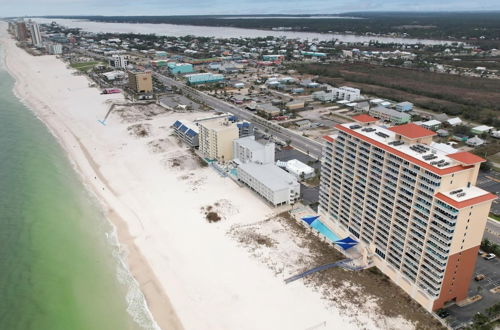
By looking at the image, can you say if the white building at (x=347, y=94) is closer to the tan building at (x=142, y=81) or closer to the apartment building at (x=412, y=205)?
the tan building at (x=142, y=81)

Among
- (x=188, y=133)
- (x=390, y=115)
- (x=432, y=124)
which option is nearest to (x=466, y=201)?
(x=188, y=133)

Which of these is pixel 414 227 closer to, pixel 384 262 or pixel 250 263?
pixel 384 262

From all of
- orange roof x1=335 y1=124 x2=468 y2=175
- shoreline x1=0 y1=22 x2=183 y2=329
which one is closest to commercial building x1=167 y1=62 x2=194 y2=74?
shoreline x1=0 y1=22 x2=183 y2=329

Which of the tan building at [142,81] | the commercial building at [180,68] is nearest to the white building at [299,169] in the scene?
the tan building at [142,81]

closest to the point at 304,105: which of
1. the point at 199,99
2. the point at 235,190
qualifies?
the point at 199,99

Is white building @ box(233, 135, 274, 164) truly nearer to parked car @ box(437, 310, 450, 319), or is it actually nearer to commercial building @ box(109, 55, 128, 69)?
parked car @ box(437, 310, 450, 319)

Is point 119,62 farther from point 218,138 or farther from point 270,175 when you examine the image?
point 270,175
